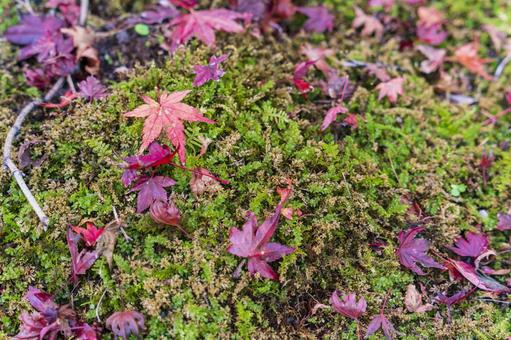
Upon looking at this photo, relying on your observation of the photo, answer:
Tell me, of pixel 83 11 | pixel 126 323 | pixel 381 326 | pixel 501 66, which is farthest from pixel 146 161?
pixel 501 66

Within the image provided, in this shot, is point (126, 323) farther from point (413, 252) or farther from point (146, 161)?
point (413, 252)

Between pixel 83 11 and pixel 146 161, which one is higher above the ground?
pixel 83 11

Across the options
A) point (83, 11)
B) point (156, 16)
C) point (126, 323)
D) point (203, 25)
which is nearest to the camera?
point (126, 323)

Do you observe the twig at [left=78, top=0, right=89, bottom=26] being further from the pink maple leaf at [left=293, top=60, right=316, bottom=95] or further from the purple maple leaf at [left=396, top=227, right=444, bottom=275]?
the purple maple leaf at [left=396, top=227, right=444, bottom=275]

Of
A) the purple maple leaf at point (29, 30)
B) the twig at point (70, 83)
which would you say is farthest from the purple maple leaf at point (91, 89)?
the purple maple leaf at point (29, 30)

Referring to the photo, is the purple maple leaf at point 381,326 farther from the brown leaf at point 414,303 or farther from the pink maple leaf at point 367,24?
the pink maple leaf at point 367,24

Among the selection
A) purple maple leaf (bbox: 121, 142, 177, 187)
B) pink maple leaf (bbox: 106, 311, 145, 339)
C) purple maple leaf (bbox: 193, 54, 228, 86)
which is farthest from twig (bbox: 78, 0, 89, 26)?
pink maple leaf (bbox: 106, 311, 145, 339)

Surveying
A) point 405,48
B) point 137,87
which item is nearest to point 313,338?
point 137,87

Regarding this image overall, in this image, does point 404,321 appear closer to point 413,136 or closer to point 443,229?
point 443,229
